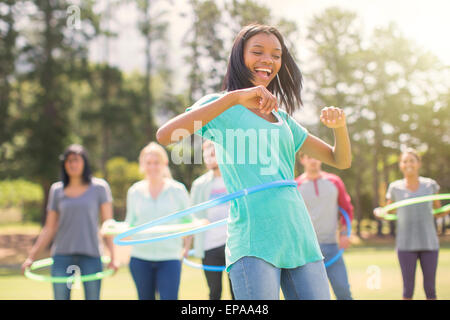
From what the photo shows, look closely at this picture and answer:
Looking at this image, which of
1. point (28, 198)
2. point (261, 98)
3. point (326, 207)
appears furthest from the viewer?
point (28, 198)

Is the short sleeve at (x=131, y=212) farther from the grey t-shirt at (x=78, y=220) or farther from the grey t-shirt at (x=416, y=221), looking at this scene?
the grey t-shirt at (x=416, y=221)

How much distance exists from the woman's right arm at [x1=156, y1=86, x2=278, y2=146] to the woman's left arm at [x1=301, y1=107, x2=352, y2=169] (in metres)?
0.49

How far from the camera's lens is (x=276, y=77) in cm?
285

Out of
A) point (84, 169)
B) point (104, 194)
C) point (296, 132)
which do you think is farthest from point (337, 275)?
point (296, 132)

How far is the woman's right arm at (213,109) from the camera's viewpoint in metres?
2.23

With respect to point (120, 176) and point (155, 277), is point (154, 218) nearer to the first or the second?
point (155, 277)

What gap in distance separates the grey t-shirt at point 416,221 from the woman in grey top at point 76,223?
3.85 meters

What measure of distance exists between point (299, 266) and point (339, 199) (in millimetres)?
4367

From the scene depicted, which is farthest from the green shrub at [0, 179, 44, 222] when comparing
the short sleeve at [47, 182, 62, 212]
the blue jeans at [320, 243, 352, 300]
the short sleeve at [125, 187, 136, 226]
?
the blue jeans at [320, 243, 352, 300]

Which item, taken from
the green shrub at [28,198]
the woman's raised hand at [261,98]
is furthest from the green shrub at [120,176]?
the woman's raised hand at [261,98]

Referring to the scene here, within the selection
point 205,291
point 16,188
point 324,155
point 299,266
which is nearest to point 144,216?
point 324,155

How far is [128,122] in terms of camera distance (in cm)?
3000

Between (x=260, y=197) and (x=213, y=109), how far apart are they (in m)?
0.47

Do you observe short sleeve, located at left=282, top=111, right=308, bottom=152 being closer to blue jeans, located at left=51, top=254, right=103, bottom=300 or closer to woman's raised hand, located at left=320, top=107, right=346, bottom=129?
woman's raised hand, located at left=320, top=107, right=346, bottom=129
